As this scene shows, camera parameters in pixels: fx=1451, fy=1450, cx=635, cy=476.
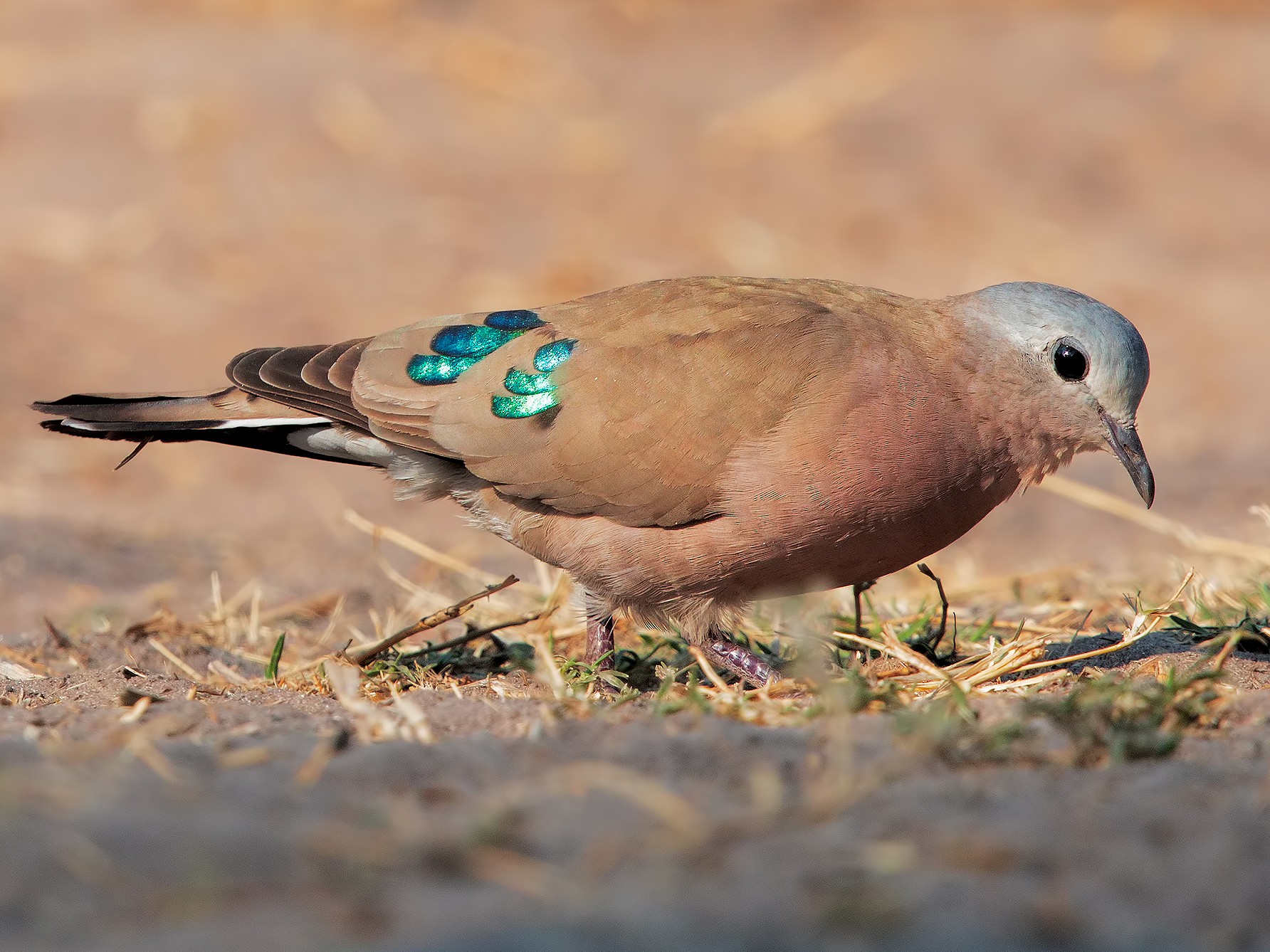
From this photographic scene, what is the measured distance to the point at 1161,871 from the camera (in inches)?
93.9

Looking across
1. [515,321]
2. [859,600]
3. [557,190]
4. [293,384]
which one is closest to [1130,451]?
[859,600]

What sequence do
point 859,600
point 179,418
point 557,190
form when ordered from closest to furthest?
point 859,600 → point 179,418 → point 557,190

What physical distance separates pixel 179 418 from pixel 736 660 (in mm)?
1870

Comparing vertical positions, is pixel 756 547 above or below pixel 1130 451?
below

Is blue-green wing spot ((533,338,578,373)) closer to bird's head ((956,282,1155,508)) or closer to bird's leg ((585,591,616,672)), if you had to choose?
bird's leg ((585,591,616,672))

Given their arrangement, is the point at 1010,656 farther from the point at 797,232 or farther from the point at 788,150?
the point at 788,150

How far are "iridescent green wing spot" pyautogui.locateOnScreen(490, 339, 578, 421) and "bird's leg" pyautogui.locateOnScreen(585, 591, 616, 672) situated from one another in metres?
0.60

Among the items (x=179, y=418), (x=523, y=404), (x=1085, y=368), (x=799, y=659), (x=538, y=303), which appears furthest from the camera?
(x=538, y=303)

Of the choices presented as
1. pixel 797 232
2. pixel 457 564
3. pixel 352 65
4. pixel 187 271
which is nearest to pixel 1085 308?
pixel 457 564

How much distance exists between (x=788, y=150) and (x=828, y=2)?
128 inches

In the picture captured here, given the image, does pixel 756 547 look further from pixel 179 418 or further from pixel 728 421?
pixel 179 418

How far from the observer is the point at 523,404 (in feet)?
13.8

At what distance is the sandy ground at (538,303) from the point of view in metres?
2.29

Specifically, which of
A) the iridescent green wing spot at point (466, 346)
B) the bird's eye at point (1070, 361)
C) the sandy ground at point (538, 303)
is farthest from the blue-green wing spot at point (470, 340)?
the bird's eye at point (1070, 361)
